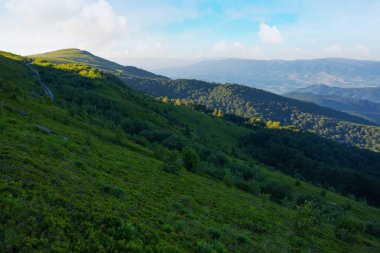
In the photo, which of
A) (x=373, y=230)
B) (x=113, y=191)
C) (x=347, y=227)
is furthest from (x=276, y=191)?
(x=113, y=191)

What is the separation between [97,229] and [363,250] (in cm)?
2877

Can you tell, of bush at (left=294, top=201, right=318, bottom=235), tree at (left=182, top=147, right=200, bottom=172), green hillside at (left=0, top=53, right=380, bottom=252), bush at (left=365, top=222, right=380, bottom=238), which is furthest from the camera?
bush at (left=365, top=222, right=380, bottom=238)

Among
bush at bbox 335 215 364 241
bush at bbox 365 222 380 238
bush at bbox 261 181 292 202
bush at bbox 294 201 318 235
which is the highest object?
bush at bbox 294 201 318 235

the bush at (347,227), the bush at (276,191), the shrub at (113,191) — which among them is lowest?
the bush at (276,191)

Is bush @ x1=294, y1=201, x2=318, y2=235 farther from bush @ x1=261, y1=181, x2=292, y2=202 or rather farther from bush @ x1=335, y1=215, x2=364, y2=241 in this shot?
bush @ x1=261, y1=181, x2=292, y2=202

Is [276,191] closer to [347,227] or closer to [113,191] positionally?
[347,227]

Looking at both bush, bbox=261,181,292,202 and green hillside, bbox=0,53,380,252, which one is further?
bush, bbox=261,181,292,202

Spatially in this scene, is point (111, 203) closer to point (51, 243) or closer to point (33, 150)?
point (51, 243)

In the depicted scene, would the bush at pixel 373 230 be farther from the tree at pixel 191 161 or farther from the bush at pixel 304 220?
the tree at pixel 191 161

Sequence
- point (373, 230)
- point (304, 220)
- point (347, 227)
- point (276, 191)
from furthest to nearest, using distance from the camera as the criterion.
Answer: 1. point (276, 191)
2. point (373, 230)
3. point (347, 227)
4. point (304, 220)

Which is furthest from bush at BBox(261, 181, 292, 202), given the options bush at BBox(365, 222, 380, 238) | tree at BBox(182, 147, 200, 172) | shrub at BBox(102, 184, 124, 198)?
shrub at BBox(102, 184, 124, 198)

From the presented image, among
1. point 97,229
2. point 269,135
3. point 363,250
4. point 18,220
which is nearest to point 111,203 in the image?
point 97,229

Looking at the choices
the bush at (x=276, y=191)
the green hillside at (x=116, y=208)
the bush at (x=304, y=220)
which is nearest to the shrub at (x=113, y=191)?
the green hillside at (x=116, y=208)

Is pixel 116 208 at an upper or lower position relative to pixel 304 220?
upper
